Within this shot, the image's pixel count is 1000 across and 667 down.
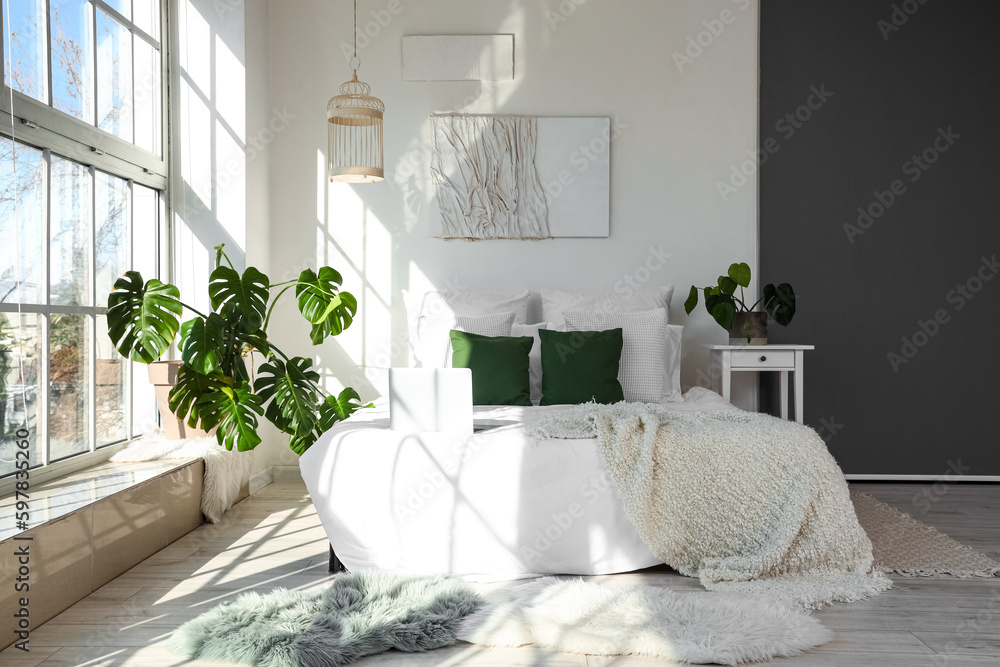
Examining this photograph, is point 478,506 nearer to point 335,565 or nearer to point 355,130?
point 335,565

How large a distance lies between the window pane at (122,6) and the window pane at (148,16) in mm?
39

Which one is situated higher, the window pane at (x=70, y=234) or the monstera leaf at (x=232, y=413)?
the window pane at (x=70, y=234)

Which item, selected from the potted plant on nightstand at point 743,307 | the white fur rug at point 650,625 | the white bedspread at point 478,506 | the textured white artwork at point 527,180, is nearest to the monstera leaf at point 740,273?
the potted plant on nightstand at point 743,307

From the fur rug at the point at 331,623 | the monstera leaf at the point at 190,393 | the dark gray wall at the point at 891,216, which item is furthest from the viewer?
the dark gray wall at the point at 891,216

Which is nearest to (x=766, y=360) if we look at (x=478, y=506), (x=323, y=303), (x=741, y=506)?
(x=741, y=506)

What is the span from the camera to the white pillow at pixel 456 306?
4199 mm

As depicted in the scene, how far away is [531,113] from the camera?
457 cm

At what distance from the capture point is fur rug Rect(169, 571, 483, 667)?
2.07m

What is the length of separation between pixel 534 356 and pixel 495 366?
38 centimetres

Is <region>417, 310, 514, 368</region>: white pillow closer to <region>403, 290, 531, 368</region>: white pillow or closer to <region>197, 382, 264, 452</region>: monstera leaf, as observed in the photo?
<region>403, 290, 531, 368</region>: white pillow

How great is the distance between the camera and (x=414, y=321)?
428 centimetres

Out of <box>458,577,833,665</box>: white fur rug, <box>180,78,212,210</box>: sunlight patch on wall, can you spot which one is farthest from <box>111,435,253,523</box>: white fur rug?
<box>458,577,833,665</box>: white fur rug

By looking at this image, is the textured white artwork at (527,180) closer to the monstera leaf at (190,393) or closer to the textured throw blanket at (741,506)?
the monstera leaf at (190,393)

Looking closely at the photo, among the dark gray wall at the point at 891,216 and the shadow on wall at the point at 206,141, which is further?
the dark gray wall at the point at 891,216
